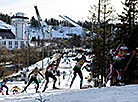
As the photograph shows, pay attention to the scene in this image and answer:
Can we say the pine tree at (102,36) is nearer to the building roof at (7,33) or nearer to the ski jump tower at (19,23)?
the ski jump tower at (19,23)

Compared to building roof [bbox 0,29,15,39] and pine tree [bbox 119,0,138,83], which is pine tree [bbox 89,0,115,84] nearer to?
pine tree [bbox 119,0,138,83]

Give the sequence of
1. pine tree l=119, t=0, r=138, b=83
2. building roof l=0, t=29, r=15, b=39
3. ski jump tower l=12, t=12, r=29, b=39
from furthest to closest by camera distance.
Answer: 1. building roof l=0, t=29, r=15, b=39
2. ski jump tower l=12, t=12, r=29, b=39
3. pine tree l=119, t=0, r=138, b=83

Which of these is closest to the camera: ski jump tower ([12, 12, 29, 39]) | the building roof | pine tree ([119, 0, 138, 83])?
pine tree ([119, 0, 138, 83])

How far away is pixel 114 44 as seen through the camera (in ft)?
64.8

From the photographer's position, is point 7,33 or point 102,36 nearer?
point 102,36

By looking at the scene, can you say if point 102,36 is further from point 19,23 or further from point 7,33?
point 7,33

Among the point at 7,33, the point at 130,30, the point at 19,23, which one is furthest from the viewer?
the point at 7,33

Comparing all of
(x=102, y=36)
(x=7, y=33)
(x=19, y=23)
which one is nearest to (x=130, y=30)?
(x=102, y=36)

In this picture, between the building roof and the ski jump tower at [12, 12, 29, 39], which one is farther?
the building roof

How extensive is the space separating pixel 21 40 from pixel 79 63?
59.9 meters

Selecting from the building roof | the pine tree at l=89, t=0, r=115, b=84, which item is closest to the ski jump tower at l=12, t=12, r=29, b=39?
the building roof

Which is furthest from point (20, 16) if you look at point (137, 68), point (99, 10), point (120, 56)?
point (120, 56)

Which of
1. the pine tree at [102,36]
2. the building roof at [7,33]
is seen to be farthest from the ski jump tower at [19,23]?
the pine tree at [102,36]

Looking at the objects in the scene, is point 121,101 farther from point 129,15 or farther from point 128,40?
point 129,15
